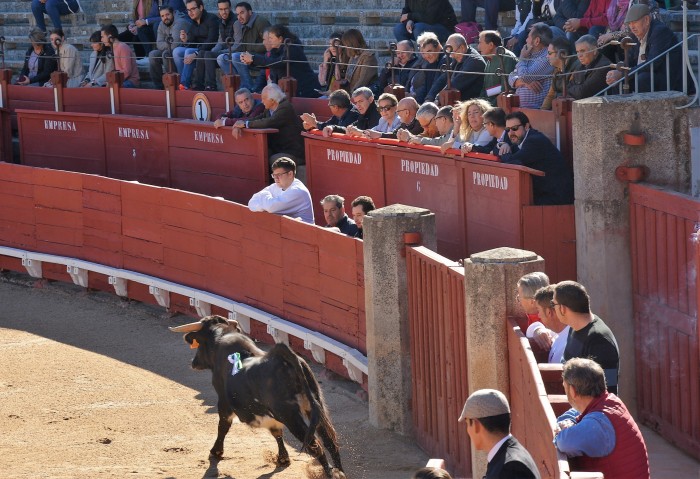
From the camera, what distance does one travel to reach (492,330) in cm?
732

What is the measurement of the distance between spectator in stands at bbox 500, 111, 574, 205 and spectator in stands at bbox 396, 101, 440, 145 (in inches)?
49.5

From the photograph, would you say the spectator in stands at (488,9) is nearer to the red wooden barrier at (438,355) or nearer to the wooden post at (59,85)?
the wooden post at (59,85)

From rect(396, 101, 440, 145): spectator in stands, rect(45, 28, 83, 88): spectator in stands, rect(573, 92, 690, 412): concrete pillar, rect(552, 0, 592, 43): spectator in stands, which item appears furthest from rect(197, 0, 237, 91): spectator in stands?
rect(573, 92, 690, 412): concrete pillar

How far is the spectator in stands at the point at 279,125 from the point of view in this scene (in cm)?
1323

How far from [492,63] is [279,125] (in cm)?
287

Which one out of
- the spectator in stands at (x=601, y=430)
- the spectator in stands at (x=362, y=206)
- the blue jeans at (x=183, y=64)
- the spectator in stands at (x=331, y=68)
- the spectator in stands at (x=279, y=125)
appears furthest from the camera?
the blue jeans at (x=183, y=64)

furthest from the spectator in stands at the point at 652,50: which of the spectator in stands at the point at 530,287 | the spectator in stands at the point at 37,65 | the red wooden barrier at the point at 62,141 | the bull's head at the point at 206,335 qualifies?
the spectator in stands at the point at 37,65

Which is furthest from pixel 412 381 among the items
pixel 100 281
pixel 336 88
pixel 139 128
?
pixel 139 128

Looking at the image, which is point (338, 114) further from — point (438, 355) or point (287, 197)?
point (438, 355)

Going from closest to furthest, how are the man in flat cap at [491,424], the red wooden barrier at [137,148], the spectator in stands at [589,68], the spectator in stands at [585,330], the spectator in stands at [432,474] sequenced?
1. the spectator in stands at [432,474]
2. the man in flat cap at [491,424]
3. the spectator in stands at [585,330]
4. the spectator in stands at [589,68]
5. the red wooden barrier at [137,148]

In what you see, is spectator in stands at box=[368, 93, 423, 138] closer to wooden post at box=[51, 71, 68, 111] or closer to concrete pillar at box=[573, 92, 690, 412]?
concrete pillar at box=[573, 92, 690, 412]

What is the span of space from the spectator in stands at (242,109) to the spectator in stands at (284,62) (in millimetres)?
511

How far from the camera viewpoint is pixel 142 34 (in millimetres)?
18703

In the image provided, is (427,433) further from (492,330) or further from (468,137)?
(468,137)
